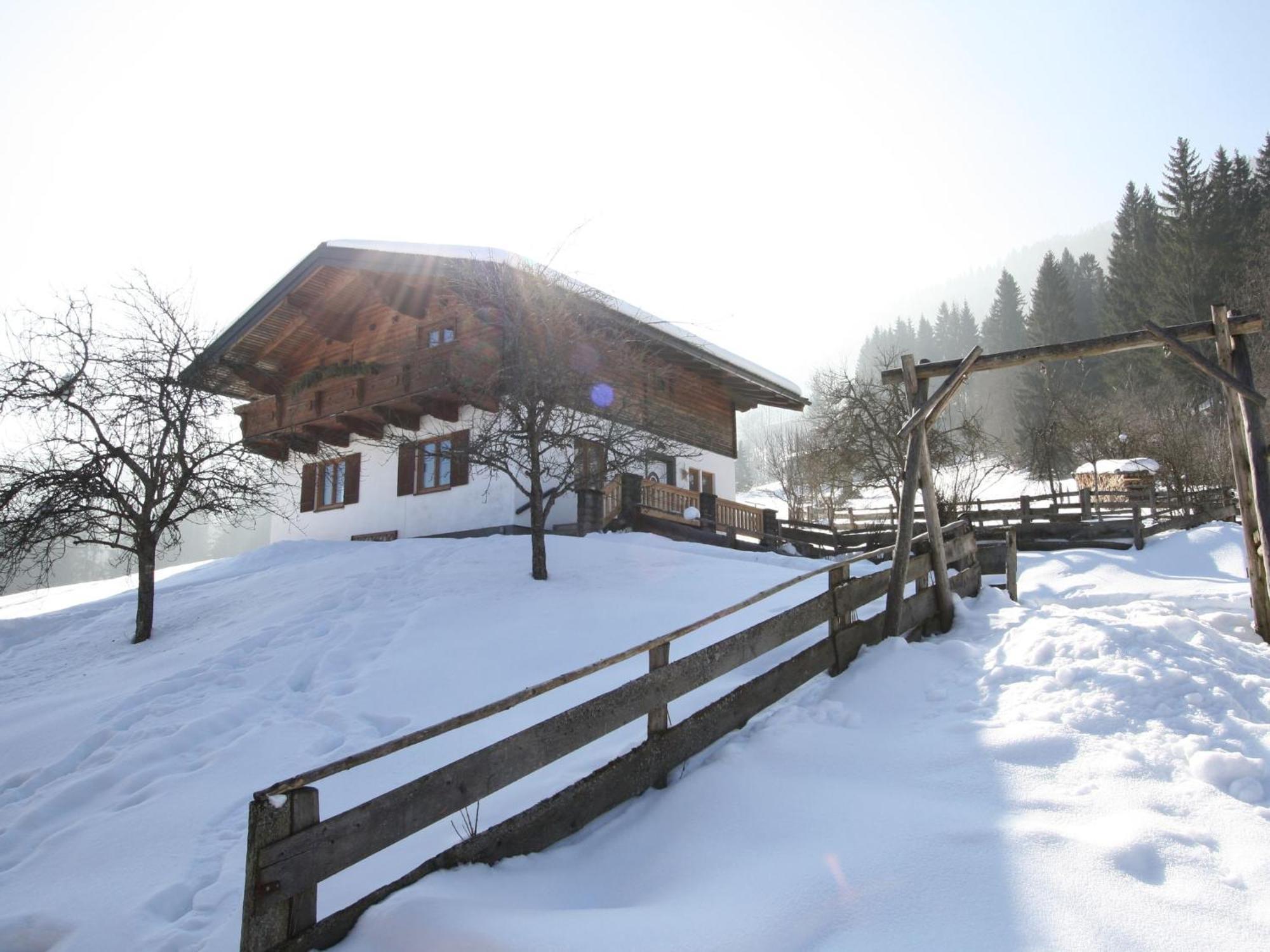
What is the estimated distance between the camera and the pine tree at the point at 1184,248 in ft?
139

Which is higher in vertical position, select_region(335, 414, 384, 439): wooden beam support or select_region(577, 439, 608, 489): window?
select_region(335, 414, 384, 439): wooden beam support

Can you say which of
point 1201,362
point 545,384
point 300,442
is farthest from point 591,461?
point 300,442

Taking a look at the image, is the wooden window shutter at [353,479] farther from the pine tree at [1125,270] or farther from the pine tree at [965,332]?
the pine tree at [965,332]

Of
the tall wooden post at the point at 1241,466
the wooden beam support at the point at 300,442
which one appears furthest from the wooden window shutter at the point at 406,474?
the tall wooden post at the point at 1241,466

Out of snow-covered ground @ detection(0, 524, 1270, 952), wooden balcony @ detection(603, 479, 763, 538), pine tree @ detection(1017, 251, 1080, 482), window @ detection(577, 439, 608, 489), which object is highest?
pine tree @ detection(1017, 251, 1080, 482)

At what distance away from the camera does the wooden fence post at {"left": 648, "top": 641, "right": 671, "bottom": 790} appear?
165 inches

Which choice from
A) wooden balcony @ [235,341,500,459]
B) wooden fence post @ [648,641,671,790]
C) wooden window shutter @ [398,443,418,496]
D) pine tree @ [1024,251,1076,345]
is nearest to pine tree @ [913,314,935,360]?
pine tree @ [1024,251,1076,345]

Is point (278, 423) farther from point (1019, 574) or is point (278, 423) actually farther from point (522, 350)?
point (1019, 574)

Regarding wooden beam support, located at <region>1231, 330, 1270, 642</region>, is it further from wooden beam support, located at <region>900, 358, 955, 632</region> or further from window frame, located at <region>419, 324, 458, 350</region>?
window frame, located at <region>419, 324, 458, 350</region>

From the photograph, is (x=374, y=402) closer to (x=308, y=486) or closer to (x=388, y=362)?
(x=388, y=362)

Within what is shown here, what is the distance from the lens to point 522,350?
11711 mm

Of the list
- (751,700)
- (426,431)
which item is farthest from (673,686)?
(426,431)

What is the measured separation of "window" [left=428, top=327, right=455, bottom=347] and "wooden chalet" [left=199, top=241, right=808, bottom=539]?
5cm

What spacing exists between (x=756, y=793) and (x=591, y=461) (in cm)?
958
